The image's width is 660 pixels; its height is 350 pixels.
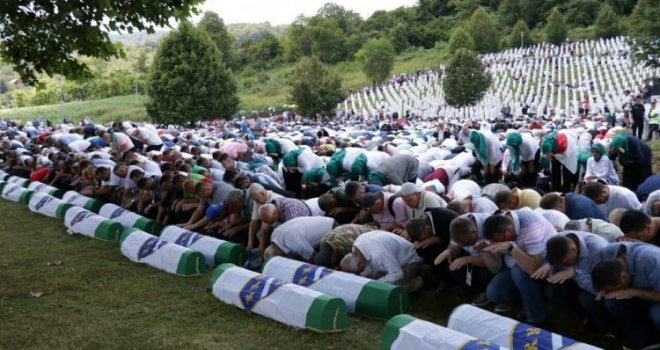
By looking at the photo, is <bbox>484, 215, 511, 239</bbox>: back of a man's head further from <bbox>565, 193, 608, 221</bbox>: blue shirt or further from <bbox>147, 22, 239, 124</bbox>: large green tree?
<bbox>147, 22, 239, 124</bbox>: large green tree

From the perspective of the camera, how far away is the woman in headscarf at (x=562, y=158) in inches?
407

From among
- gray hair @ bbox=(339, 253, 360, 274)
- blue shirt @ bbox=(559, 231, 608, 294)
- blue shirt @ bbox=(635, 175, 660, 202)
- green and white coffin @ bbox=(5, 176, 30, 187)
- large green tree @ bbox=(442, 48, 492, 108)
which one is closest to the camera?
blue shirt @ bbox=(559, 231, 608, 294)

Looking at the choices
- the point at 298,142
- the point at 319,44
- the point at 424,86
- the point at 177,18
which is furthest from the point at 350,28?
the point at 177,18

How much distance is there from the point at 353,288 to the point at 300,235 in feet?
4.90

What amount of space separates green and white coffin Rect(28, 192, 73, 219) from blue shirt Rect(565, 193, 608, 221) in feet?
28.2

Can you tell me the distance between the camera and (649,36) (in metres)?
14.4

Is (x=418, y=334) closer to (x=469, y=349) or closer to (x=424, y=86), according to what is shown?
(x=469, y=349)

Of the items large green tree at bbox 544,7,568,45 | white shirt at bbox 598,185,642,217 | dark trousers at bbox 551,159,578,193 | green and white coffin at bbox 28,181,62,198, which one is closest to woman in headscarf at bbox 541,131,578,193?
dark trousers at bbox 551,159,578,193

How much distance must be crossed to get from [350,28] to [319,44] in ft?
59.0

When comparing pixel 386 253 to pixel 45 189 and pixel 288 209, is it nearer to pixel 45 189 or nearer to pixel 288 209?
pixel 288 209

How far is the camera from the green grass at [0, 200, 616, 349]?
556cm

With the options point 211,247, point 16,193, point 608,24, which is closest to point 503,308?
point 211,247

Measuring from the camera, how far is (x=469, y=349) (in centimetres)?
420

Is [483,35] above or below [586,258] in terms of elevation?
above
